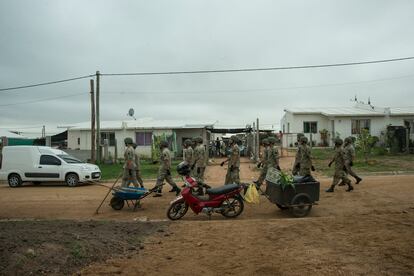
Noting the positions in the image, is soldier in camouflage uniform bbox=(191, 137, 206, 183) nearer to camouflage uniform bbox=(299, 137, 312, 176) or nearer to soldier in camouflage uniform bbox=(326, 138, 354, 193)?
camouflage uniform bbox=(299, 137, 312, 176)

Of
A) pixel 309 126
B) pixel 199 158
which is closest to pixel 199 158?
pixel 199 158

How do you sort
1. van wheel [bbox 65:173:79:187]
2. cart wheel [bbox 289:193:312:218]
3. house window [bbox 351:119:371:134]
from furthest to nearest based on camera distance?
house window [bbox 351:119:371:134], van wheel [bbox 65:173:79:187], cart wheel [bbox 289:193:312:218]

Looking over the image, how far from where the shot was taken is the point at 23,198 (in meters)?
13.6

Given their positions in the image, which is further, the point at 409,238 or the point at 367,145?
the point at 367,145

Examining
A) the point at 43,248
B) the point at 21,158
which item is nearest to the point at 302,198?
the point at 43,248

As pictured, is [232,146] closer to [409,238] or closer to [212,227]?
[212,227]

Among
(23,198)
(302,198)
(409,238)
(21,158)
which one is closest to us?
(409,238)

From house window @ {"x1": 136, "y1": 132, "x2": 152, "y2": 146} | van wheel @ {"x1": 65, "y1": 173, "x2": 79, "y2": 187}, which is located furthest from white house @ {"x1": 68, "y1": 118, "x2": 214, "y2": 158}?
van wheel @ {"x1": 65, "y1": 173, "x2": 79, "y2": 187}

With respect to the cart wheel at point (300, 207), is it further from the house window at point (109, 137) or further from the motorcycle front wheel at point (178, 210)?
the house window at point (109, 137)

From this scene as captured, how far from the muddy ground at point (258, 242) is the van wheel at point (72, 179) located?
233 inches

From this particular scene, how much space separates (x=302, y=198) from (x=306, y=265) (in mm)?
4198

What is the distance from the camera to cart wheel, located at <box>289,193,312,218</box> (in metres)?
9.50

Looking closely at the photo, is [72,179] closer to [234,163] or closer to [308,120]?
[234,163]

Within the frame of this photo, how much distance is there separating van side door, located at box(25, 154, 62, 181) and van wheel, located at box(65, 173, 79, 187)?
17.2 inches
